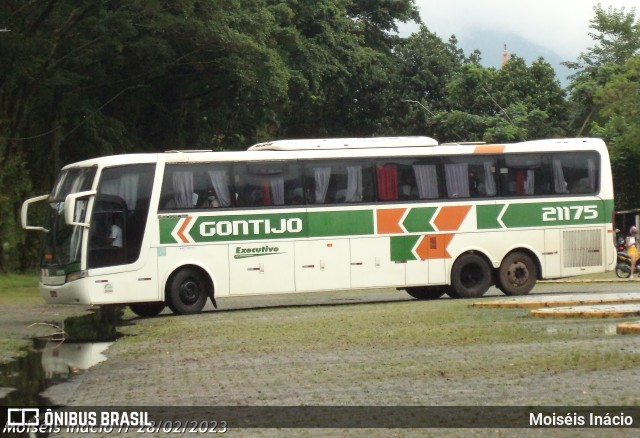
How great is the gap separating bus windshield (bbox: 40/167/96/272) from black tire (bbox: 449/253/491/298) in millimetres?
7801

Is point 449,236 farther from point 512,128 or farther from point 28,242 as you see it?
point 512,128

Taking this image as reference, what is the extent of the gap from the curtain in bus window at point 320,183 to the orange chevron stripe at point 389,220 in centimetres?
118

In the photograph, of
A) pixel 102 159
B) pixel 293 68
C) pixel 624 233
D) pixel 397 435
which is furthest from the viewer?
pixel 624 233

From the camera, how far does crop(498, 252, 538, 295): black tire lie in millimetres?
27812

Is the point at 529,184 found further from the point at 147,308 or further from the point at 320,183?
the point at 147,308

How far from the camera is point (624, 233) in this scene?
2248 inches

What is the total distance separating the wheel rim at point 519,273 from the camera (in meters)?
27.9

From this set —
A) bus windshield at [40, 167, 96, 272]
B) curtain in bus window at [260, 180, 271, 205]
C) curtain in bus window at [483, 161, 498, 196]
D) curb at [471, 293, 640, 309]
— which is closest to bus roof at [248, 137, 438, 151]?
curtain in bus window at [260, 180, 271, 205]

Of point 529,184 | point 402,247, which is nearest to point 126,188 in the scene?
point 402,247

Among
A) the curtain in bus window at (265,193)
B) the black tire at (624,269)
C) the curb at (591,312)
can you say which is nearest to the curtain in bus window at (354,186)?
the curtain in bus window at (265,193)

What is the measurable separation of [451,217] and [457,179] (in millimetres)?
825

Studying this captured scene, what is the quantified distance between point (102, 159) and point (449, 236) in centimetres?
738

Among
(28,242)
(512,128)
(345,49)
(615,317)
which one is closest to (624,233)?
(512,128)

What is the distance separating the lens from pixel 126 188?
995 inches
